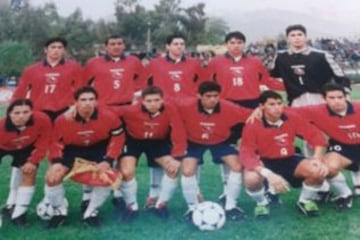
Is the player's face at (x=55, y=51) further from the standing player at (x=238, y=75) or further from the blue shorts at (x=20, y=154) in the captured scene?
the standing player at (x=238, y=75)

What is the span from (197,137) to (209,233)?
1130 millimetres

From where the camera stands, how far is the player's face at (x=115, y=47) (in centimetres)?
633

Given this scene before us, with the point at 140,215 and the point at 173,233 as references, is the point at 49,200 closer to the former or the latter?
the point at 140,215

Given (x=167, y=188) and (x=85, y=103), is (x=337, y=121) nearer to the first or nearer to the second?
(x=167, y=188)

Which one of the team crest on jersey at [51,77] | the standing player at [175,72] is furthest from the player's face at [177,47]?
the team crest on jersey at [51,77]

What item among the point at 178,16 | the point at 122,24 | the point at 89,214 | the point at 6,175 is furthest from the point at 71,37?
the point at 89,214

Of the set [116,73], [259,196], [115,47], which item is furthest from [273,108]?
[115,47]

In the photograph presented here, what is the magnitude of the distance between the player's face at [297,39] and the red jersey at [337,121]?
2.66ft

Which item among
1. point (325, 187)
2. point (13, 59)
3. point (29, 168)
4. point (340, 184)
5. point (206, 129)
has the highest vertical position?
point (206, 129)

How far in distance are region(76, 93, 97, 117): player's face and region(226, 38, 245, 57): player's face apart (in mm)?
1837

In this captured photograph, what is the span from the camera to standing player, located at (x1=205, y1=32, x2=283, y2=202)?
6.29 meters

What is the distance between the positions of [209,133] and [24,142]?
1.76m

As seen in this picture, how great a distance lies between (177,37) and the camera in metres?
6.44

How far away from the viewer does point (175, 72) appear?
640cm
